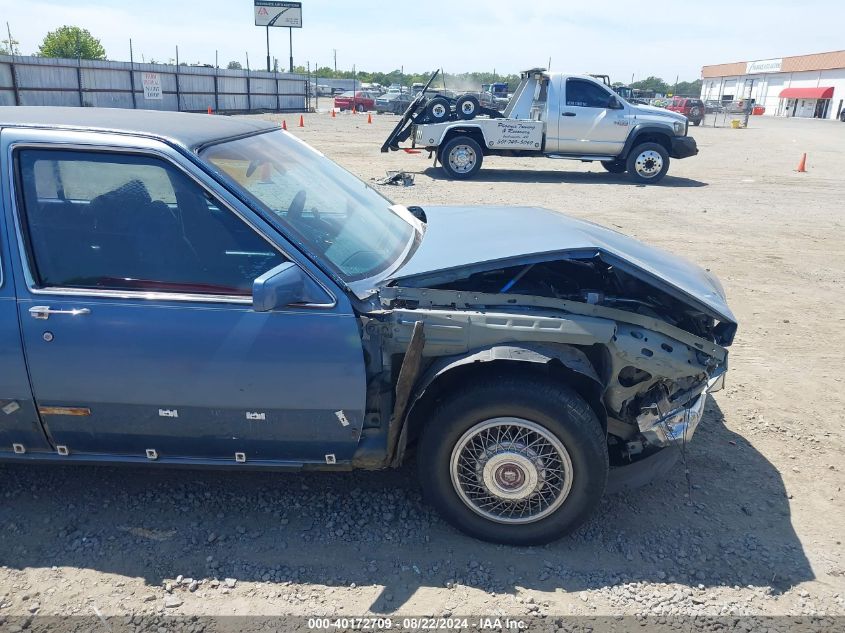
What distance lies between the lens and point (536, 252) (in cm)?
294

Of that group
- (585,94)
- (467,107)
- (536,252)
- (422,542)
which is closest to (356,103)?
(467,107)

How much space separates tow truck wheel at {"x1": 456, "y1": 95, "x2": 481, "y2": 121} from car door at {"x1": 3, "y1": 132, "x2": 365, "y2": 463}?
13141 mm

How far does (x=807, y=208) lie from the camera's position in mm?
11578

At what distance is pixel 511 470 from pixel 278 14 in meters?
57.0

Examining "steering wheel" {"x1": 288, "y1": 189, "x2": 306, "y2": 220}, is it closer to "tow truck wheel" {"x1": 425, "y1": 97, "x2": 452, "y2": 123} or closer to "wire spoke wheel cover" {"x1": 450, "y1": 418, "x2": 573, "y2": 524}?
"wire spoke wheel cover" {"x1": 450, "y1": 418, "x2": 573, "y2": 524}

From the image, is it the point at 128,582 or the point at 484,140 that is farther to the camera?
the point at 484,140

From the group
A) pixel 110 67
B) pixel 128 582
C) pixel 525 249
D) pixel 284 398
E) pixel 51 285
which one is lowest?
pixel 128 582

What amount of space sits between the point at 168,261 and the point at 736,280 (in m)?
6.15

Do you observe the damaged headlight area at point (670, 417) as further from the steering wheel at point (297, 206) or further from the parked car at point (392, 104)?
the parked car at point (392, 104)

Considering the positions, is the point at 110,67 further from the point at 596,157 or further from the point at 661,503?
the point at 661,503

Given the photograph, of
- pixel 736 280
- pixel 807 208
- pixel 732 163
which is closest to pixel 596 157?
pixel 807 208

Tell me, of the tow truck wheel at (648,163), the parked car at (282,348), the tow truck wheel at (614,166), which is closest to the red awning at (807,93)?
the tow truck wheel at (614,166)

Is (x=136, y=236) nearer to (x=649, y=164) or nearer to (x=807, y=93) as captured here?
(x=649, y=164)

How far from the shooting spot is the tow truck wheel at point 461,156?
1481cm
